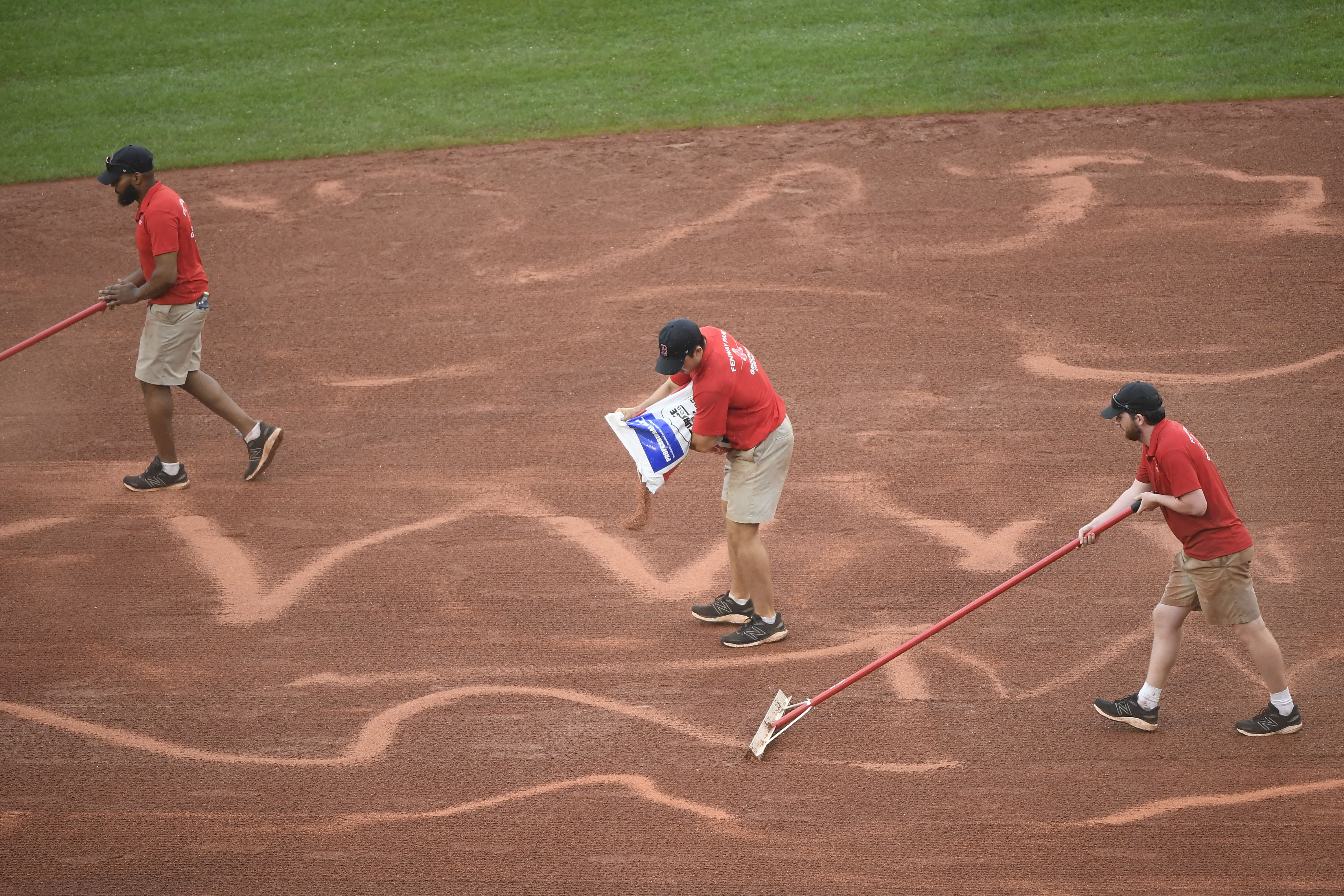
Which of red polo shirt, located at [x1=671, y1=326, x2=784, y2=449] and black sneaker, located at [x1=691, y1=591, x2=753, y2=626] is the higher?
red polo shirt, located at [x1=671, y1=326, x2=784, y2=449]

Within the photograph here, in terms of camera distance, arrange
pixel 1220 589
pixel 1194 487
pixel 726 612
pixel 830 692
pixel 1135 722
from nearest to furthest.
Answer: pixel 1194 487
pixel 1220 589
pixel 1135 722
pixel 830 692
pixel 726 612

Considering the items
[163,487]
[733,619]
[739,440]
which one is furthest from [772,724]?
[163,487]

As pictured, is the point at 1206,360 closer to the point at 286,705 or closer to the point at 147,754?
the point at 286,705

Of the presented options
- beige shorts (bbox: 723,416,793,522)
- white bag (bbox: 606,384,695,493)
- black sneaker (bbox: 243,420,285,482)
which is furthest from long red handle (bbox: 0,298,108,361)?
beige shorts (bbox: 723,416,793,522)

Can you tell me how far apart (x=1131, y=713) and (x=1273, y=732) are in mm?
655

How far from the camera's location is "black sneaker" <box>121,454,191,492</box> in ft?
27.2

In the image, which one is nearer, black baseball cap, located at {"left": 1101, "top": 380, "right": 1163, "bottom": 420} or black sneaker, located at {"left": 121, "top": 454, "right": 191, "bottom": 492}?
black baseball cap, located at {"left": 1101, "top": 380, "right": 1163, "bottom": 420}

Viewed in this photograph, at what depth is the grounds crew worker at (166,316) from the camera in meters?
7.74

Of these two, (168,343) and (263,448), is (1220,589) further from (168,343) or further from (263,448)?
(168,343)

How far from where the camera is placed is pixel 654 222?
11312 millimetres

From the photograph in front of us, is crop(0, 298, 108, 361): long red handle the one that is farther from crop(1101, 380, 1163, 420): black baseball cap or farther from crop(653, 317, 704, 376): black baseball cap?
crop(1101, 380, 1163, 420): black baseball cap

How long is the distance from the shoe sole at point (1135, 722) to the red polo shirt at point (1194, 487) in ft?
2.93

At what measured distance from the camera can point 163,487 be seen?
8305 mm

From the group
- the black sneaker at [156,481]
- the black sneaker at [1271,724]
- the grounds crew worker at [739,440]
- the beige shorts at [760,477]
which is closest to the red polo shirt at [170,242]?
the black sneaker at [156,481]
